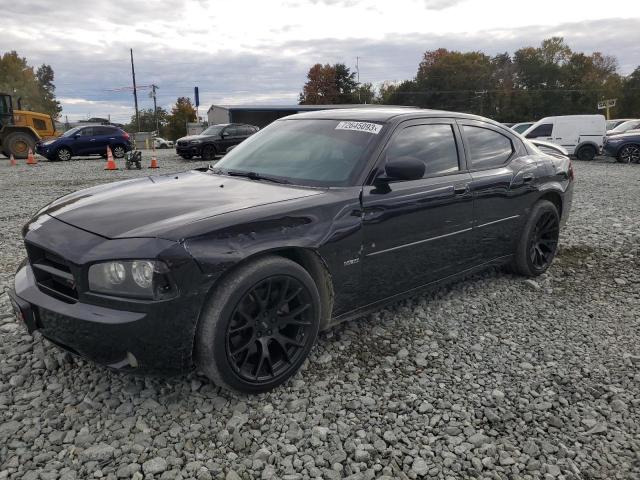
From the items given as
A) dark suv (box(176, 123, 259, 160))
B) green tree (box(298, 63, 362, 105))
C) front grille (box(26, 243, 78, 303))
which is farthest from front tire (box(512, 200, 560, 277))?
green tree (box(298, 63, 362, 105))

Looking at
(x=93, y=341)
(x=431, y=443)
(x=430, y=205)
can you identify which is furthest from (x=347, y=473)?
(x=430, y=205)

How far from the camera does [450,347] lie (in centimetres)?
330

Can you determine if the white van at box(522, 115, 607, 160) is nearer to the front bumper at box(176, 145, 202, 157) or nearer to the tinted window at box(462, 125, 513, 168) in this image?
the front bumper at box(176, 145, 202, 157)

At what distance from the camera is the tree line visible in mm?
61562

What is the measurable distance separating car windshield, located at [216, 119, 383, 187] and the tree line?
204 ft

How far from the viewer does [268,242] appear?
8.45ft

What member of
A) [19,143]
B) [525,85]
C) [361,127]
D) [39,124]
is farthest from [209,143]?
[525,85]

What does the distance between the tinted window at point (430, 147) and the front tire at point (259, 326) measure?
117 cm

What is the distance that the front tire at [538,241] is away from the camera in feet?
14.6

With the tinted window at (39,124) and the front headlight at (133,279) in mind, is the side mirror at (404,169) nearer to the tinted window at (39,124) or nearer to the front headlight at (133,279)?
the front headlight at (133,279)

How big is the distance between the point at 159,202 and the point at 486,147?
2749 mm

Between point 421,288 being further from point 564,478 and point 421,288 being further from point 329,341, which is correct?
point 564,478

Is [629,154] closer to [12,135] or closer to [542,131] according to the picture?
[542,131]

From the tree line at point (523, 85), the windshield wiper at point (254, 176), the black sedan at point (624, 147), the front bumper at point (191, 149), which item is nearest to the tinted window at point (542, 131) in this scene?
the black sedan at point (624, 147)
